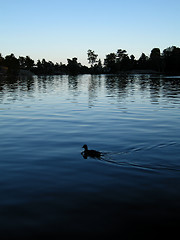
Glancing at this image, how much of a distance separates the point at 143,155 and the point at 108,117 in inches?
409

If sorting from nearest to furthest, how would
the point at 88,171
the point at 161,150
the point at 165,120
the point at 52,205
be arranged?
the point at 52,205, the point at 88,171, the point at 161,150, the point at 165,120

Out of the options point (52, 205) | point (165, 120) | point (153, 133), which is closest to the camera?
point (52, 205)

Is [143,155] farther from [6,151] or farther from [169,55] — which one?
[169,55]

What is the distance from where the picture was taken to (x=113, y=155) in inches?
445

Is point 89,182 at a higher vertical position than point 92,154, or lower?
lower

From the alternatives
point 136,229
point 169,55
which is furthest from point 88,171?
point 169,55

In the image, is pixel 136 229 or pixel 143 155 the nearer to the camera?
pixel 136 229

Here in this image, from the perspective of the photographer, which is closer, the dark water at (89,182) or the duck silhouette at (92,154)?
the dark water at (89,182)

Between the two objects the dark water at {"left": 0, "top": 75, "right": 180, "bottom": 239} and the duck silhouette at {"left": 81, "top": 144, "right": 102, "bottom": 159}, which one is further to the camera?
the duck silhouette at {"left": 81, "top": 144, "right": 102, "bottom": 159}

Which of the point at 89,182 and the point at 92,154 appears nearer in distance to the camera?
the point at 89,182

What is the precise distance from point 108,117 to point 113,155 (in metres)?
10.2

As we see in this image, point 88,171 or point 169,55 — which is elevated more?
point 169,55

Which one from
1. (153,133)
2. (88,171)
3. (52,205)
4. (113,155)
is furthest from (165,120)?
(52,205)

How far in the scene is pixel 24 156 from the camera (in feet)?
37.4
